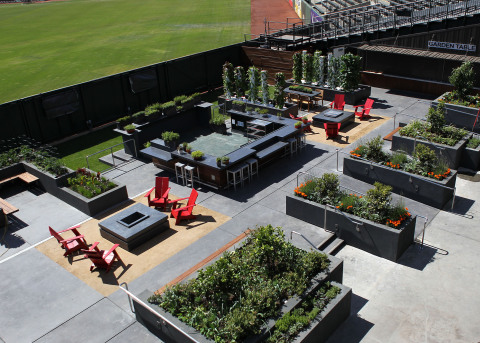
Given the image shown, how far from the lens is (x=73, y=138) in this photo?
23359 mm

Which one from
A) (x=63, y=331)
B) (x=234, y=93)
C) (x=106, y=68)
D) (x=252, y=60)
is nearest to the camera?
(x=63, y=331)

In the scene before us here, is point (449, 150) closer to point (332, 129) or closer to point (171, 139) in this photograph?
point (332, 129)

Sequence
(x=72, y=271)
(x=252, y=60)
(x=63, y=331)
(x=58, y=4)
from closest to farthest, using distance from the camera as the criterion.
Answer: (x=63, y=331) < (x=72, y=271) < (x=252, y=60) < (x=58, y=4)

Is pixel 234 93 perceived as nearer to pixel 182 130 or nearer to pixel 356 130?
pixel 182 130

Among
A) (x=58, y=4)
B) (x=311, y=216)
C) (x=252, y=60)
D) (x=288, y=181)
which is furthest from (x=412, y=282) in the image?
(x=58, y=4)

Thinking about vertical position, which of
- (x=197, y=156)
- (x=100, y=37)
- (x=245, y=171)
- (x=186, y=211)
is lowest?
(x=186, y=211)

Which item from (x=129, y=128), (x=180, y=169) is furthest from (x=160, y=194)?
(x=129, y=128)

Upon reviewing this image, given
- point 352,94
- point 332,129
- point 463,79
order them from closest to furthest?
point 332,129
point 463,79
point 352,94

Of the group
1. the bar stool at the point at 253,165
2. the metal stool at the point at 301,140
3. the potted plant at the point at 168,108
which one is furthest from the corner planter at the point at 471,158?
the potted plant at the point at 168,108

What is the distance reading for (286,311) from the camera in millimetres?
9859

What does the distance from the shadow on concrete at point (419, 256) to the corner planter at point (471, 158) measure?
6030 mm

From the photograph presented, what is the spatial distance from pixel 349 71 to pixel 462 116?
6468mm

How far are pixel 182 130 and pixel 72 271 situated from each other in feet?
36.8

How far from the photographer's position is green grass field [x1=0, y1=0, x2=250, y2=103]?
3741 centimetres
